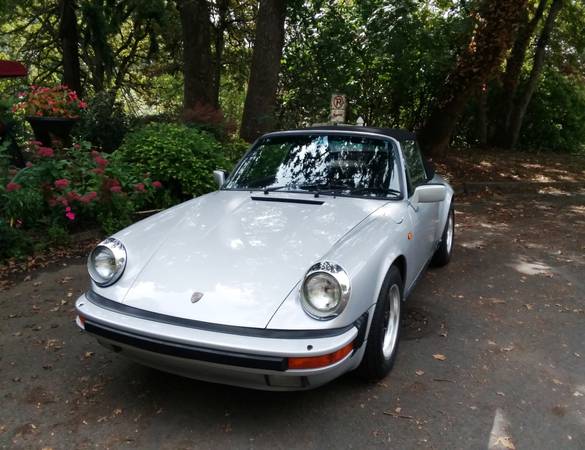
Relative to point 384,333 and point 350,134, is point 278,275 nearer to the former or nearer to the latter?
point 384,333

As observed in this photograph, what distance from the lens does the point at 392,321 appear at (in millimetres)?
3314

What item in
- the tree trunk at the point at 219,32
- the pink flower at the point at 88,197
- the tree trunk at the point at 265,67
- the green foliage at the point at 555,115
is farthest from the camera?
the green foliage at the point at 555,115

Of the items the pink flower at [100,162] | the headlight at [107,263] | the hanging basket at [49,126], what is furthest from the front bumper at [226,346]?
the hanging basket at [49,126]

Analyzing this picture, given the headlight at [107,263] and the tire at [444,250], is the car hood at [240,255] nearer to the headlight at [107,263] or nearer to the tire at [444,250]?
the headlight at [107,263]

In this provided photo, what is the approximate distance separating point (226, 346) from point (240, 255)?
0.66 meters

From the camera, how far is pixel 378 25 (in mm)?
9172

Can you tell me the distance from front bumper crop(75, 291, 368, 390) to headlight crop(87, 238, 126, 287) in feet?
0.82

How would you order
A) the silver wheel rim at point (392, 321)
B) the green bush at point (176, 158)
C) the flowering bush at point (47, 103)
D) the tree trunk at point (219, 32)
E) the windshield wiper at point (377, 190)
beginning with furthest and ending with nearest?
the tree trunk at point (219, 32)
the flowering bush at point (47, 103)
the green bush at point (176, 158)
the windshield wiper at point (377, 190)
the silver wheel rim at point (392, 321)

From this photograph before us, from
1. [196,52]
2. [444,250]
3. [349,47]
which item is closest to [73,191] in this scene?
[444,250]

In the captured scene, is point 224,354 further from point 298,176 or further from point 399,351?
point 298,176

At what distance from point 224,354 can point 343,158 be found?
2.11 meters

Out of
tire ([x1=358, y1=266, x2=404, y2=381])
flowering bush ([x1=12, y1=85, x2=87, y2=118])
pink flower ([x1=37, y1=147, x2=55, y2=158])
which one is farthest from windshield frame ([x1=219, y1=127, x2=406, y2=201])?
flowering bush ([x1=12, y1=85, x2=87, y2=118])

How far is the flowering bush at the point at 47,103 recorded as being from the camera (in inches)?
293

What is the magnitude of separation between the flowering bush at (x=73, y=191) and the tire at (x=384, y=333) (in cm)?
357
